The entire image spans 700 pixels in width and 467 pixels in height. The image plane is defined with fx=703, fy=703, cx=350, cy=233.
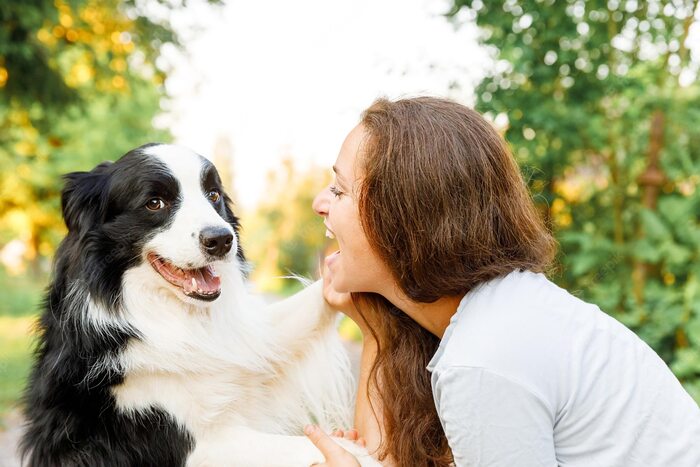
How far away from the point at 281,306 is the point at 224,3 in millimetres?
4340

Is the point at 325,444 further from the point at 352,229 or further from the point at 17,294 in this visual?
the point at 17,294

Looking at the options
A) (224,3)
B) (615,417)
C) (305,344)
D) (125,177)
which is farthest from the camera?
(224,3)

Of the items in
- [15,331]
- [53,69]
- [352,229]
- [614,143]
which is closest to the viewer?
[352,229]

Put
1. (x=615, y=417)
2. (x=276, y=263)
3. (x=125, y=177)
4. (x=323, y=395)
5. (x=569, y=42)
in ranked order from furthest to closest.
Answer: (x=276, y=263)
(x=569, y=42)
(x=323, y=395)
(x=125, y=177)
(x=615, y=417)

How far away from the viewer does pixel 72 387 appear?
2.10 m

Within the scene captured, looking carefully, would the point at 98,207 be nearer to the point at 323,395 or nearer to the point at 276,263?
the point at 323,395

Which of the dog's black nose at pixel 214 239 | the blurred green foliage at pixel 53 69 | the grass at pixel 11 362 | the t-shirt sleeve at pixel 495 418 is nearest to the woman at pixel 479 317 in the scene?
the t-shirt sleeve at pixel 495 418

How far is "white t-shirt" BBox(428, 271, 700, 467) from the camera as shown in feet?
5.18

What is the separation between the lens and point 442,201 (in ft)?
5.94

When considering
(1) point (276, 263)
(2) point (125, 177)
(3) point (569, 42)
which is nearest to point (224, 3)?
(3) point (569, 42)

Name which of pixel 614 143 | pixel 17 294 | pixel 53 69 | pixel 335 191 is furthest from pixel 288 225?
pixel 335 191

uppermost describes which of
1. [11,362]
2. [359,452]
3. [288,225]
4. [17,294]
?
[359,452]

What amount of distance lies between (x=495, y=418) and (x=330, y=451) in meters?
0.62

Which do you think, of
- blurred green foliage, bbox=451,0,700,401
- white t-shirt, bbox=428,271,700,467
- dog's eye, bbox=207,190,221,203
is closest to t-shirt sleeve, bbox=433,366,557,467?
white t-shirt, bbox=428,271,700,467
